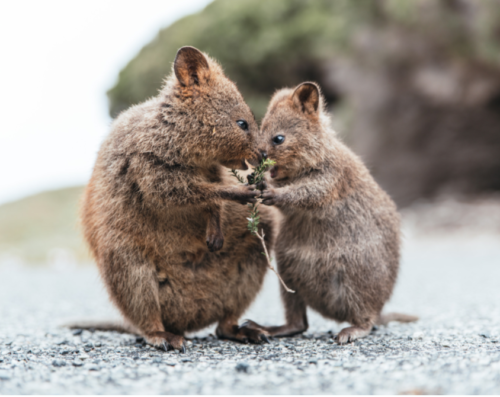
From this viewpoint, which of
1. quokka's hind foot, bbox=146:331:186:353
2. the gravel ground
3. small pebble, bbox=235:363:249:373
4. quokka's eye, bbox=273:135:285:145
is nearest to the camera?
the gravel ground

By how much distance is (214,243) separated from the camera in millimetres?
5098

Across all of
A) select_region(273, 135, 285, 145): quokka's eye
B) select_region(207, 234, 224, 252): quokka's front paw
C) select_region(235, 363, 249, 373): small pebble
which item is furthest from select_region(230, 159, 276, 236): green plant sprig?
select_region(235, 363, 249, 373): small pebble

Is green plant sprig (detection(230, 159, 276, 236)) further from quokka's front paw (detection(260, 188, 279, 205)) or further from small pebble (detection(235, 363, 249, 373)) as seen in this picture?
small pebble (detection(235, 363, 249, 373))

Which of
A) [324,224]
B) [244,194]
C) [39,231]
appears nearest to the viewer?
[244,194]

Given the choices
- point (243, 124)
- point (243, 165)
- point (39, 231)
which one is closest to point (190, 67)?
point (243, 124)

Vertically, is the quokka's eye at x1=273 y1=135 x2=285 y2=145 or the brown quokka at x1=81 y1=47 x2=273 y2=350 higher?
the quokka's eye at x1=273 y1=135 x2=285 y2=145

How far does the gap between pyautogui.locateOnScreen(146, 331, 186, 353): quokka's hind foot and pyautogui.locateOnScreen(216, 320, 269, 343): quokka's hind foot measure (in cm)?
68

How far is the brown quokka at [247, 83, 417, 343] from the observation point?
17.7ft

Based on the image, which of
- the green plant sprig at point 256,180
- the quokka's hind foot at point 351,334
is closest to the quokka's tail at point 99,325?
the green plant sprig at point 256,180

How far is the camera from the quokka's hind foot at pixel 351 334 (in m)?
5.20

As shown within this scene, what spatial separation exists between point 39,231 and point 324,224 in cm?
2050

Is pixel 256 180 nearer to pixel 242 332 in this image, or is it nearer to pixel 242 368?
pixel 242 332

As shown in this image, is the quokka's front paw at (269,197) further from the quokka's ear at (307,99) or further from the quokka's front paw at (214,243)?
the quokka's ear at (307,99)

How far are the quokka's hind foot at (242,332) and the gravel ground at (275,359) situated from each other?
14cm
